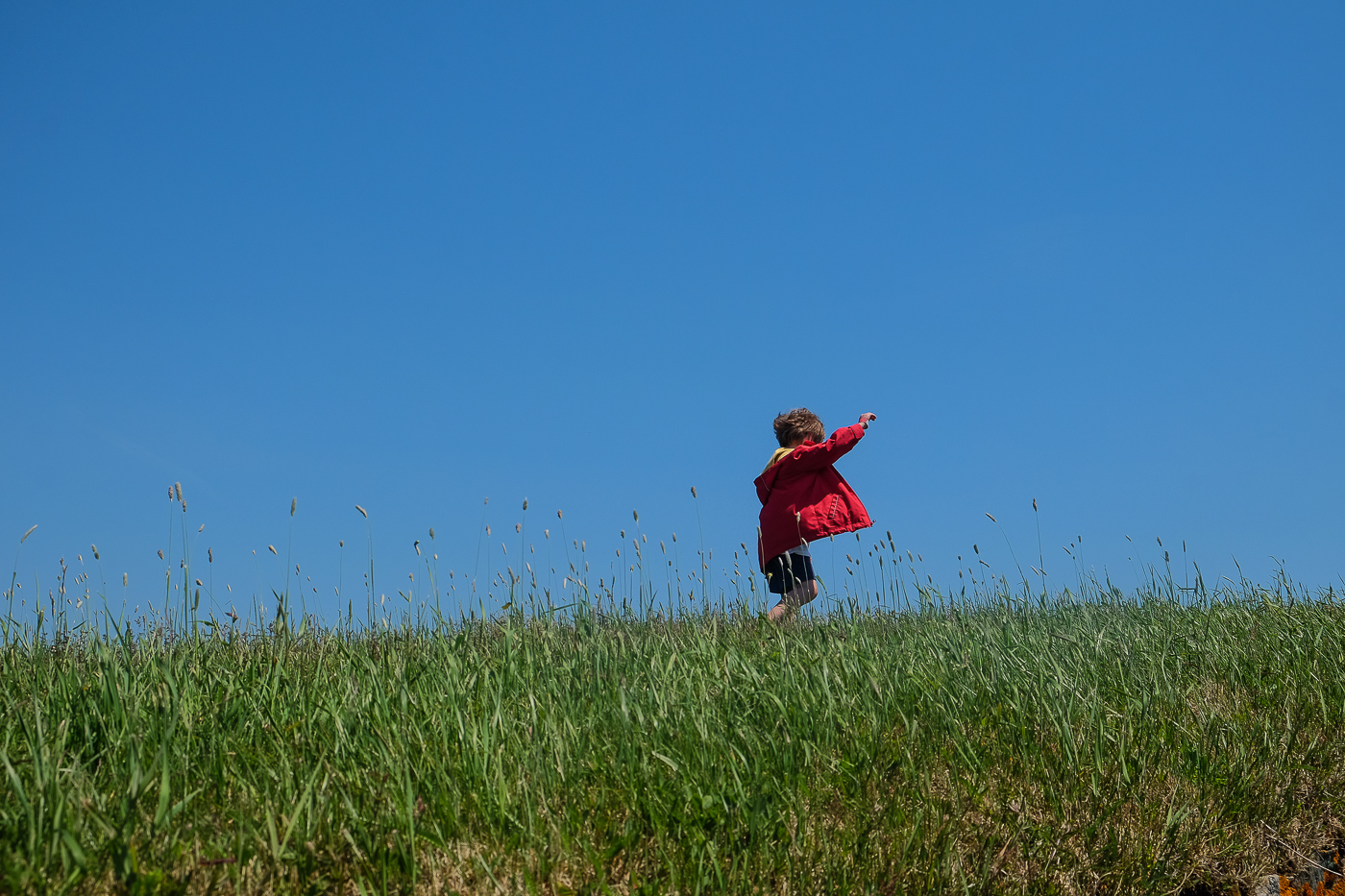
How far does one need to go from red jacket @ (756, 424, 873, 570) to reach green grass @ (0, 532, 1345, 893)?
3063 mm

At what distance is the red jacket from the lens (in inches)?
293

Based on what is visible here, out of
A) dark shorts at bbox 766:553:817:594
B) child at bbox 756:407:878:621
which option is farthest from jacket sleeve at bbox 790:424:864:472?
dark shorts at bbox 766:553:817:594

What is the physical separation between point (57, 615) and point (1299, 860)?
6360 millimetres

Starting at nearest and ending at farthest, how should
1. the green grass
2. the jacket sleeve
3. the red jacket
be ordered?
the green grass < the jacket sleeve < the red jacket

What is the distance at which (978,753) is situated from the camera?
127 inches

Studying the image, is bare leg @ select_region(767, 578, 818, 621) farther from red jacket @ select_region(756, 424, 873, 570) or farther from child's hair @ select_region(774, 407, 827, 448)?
child's hair @ select_region(774, 407, 827, 448)

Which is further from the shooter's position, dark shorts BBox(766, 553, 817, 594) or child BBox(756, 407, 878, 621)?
dark shorts BBox(766, 553, 817, 594)

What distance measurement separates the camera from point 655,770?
272 cm

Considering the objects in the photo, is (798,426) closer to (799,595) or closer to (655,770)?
(799,595)

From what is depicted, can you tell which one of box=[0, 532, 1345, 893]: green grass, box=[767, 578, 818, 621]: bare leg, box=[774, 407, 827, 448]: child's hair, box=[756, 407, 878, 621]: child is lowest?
box=[0, 532, 1345, 893]: green grass

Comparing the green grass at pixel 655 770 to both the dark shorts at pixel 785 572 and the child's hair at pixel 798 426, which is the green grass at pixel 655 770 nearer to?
the dark shorts at pixel 785 572

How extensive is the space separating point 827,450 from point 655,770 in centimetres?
495

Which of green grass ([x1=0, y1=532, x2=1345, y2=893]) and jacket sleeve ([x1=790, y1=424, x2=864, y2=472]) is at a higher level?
jacket sleeve ([x1=790, y1=424, x2=864, y2=472])

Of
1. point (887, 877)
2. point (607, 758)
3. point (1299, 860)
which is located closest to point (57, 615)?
point (607, 758)
